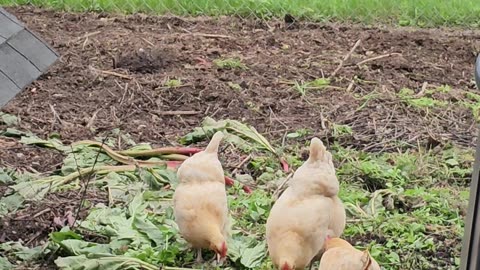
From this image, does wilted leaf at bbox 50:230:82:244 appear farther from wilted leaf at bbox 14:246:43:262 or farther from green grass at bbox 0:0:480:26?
green grass at bbox 0:0:480:26

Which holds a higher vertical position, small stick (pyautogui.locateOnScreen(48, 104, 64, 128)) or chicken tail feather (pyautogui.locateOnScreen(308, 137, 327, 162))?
chicken tail feather (pyautogui.locateOnScreen(308, 137, 327, 162))

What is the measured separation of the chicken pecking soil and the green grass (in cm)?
26

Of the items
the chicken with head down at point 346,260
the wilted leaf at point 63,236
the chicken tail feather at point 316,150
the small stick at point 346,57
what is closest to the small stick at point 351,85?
the small stick at point 346,57

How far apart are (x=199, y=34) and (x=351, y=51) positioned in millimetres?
1309

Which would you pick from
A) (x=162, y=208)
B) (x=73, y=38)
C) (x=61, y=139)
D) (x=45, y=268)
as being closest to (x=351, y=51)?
(x=73, y=38)

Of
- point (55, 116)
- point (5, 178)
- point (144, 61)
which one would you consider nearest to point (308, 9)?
point (144, 61)

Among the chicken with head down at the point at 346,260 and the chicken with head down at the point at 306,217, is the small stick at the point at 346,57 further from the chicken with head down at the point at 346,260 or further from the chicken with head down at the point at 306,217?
the chicken with head down at the point at 346,260

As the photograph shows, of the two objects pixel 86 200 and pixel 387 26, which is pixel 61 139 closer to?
pixel 86 200

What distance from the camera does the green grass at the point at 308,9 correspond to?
8375 mm

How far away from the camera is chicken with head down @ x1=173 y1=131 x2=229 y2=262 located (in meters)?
3.60

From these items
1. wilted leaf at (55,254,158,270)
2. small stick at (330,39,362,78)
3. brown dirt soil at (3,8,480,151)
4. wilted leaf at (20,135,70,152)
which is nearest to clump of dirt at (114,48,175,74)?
brown dirt soil at (3,8,480,151)

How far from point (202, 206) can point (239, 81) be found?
2.79 m

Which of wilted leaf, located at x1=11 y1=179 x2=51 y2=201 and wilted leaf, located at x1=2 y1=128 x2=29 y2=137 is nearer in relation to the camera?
wilted leaf, located at x1=11 y1=179 x2=51 y2=201

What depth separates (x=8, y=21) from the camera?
13.8 ft
